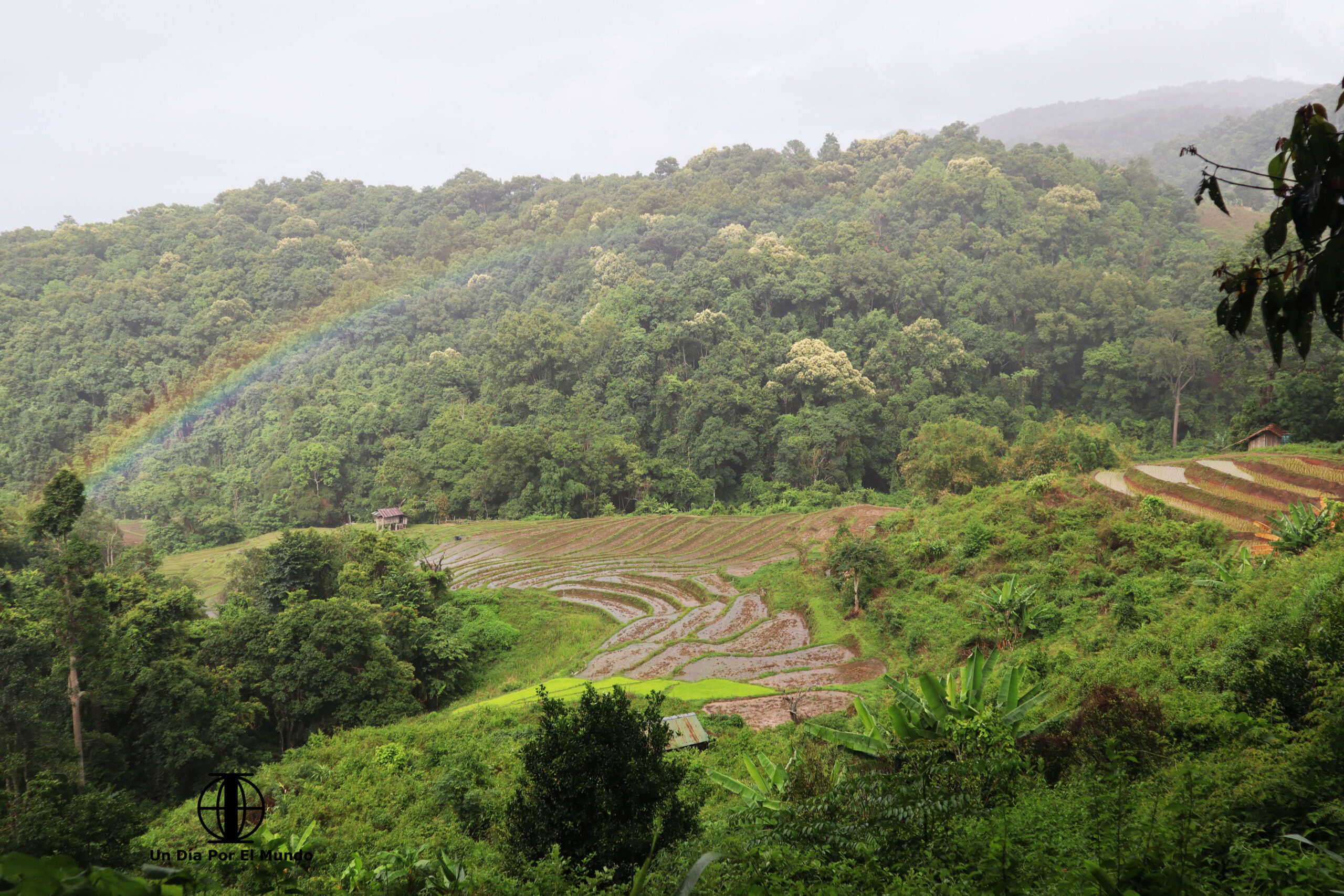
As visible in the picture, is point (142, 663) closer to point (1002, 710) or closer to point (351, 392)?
point (1002, 710)

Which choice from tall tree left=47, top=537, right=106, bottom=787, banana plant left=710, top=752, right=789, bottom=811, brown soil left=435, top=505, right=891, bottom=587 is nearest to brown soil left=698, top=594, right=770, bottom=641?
brown soil left=435, top=505, right=891, bottom=587

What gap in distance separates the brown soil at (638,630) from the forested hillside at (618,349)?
52.9 feet

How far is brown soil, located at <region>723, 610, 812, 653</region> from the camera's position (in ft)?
51.8

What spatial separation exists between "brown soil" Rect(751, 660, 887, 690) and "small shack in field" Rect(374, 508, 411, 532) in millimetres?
25923

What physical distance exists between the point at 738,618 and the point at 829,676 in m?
5.21

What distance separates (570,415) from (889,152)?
1969 inches

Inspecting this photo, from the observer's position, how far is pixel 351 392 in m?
45.6

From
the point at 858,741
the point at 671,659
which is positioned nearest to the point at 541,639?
the point at 671,659

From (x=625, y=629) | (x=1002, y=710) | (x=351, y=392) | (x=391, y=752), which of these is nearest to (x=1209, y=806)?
(x=1002, y=710)

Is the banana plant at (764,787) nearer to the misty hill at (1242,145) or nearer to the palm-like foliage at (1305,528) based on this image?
the palm-like foliage at (1305,528)

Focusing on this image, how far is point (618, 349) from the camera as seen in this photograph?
4178 cm

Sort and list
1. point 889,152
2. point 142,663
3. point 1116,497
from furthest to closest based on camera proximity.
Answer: point 889,152 → point 1116,497 → point 142,663

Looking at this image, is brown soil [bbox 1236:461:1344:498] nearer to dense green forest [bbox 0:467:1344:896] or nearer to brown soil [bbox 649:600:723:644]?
dense green forest [bbox 0:467:1344:896]

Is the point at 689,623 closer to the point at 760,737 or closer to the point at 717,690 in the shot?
the point at 717,690
